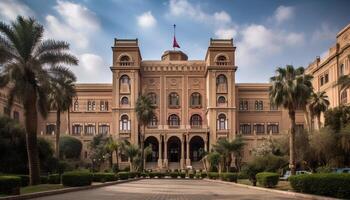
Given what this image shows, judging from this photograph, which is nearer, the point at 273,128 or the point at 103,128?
the point at 273,128

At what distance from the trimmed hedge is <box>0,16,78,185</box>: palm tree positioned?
16359 mm

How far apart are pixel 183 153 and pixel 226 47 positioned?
19.2 metres

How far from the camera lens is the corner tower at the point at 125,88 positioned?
266ft

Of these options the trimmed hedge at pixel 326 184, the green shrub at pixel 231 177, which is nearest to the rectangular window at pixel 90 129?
the green shrub at pixel 231 177

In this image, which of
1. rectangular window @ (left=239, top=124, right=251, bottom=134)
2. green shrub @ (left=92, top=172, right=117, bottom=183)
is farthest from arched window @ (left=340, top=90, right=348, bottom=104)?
green shrub @ (left=92, top=172, right=117, bottom=183)

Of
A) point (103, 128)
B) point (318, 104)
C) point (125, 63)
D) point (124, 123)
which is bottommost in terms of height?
point (103, 128)

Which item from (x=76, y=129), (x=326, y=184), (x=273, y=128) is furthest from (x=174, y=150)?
(x=326, y=184)

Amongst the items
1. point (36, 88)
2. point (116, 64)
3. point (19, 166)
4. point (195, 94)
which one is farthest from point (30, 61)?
point (195, 94)

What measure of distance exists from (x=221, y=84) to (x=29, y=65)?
5528cm

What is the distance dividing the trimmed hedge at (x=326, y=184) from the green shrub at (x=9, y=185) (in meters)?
13.1

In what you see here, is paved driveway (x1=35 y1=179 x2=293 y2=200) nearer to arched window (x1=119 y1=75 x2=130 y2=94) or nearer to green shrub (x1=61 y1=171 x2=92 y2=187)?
green shrub (x1=61 y1=171 x2=92 y2=187)

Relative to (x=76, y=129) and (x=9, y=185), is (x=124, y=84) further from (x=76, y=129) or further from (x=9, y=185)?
(x=9, y=185)

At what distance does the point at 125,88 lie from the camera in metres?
82.5

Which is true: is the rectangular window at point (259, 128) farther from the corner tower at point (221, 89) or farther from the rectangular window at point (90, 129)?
the rectangular window at point (90, 129)
